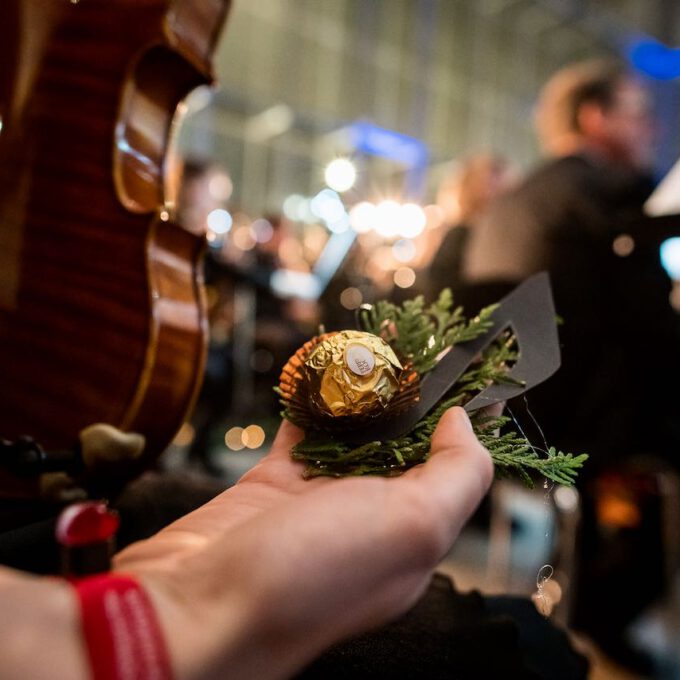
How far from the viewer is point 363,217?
3.20 m

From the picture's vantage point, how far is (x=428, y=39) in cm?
628

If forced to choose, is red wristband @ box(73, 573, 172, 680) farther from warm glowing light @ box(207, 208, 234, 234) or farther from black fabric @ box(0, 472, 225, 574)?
warm glowing light @ box(207, 208, 234, 234)

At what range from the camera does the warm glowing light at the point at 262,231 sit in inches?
144

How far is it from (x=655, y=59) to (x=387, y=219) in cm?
467

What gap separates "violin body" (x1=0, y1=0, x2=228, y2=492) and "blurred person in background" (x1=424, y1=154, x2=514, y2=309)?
1096 mm

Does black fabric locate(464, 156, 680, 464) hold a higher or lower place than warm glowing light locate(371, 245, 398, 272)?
higher

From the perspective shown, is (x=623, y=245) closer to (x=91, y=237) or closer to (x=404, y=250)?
(x=91, y=237)

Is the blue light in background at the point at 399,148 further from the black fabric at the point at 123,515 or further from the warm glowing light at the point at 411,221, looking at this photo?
the black fabric at the point at 123,515

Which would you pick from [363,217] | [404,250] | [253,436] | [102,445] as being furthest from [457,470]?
[404,250]

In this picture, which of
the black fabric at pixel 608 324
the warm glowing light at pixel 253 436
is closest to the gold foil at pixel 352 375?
the black fabric at pixel 608 324

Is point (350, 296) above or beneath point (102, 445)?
beneath

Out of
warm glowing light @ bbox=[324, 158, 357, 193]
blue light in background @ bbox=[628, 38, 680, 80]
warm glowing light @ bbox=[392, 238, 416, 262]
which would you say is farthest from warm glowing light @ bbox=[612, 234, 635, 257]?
blue light in background @ bbox=[628, 38, 680, 80]

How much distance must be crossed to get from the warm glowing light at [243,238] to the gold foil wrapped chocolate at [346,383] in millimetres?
3105

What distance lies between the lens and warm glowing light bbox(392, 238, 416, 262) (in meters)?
3.50
